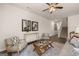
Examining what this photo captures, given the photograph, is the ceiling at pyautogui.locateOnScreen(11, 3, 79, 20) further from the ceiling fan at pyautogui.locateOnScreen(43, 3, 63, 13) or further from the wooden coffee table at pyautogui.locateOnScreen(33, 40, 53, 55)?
the wooden coffee table at pyautogui.locateOnScreen(33, 40, 53, 55)

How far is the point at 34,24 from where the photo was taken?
191 centimetres

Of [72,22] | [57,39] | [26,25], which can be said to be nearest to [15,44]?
[26,25]

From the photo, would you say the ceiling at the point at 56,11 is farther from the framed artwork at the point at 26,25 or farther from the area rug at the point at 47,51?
the area rug at the point at 47,51

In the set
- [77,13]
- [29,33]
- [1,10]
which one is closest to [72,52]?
[77,13]

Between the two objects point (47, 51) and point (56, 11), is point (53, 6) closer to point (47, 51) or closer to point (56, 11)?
point (56, 11)

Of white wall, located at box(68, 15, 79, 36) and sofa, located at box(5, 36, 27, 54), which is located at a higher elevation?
white wall, located at box(68, 15, 79, 36)

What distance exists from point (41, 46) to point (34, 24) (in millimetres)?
392

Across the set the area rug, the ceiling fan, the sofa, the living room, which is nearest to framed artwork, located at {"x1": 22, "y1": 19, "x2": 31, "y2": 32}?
the living room

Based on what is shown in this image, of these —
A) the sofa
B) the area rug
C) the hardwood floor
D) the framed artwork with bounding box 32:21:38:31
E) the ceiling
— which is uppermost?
the ceiling

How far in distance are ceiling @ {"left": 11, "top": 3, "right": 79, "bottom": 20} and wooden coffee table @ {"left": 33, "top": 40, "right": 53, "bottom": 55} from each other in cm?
43

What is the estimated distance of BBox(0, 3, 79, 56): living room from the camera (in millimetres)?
1765

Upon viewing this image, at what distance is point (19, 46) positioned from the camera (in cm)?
185

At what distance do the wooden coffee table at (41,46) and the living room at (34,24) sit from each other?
0.04 metres

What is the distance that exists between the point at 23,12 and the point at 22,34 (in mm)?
365
